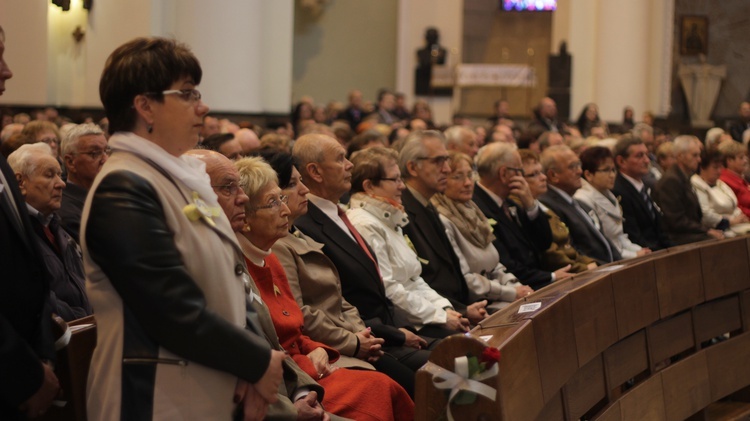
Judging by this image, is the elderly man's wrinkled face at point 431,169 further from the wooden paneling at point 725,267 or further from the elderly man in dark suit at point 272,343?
the elderly man in dark suit at point 272,343

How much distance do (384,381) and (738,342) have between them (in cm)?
258

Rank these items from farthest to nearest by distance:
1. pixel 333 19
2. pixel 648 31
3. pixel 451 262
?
pixel 333 19 < pixel 648 31 < pixel 451 262

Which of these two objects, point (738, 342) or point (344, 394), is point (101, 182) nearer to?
point (344, 394)

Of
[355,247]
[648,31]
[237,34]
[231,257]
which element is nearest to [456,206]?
[355,247]

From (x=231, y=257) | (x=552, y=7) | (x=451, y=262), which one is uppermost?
(x=552, y=7)

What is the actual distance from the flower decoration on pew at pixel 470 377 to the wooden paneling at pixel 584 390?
3.30 feet

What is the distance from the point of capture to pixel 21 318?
2.56 m

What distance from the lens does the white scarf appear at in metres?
2.44

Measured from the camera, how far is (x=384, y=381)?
3555 millimetres


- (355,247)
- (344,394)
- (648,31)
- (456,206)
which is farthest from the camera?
(648,31)

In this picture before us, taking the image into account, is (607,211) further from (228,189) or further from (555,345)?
(228,189)

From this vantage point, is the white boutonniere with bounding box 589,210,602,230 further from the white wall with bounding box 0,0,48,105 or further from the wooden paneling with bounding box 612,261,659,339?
the white wall with bounding box 0,0,48,105

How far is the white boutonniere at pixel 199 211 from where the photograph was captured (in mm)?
2426

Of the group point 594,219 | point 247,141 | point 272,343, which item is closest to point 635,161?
point 594,219
